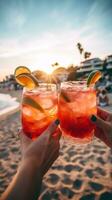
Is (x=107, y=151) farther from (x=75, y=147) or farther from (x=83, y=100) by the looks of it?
(x=83, y=100)

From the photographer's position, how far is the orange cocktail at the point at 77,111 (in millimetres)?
1715

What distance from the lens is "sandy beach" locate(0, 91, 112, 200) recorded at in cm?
430

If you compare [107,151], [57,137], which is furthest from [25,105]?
[107,151]

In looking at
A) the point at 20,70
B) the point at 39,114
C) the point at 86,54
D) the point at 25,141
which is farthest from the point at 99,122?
the point at 86,54

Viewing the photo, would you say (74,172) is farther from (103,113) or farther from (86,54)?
(86,54)

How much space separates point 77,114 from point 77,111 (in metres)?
0.02

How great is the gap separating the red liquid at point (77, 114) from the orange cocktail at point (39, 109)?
10 cm

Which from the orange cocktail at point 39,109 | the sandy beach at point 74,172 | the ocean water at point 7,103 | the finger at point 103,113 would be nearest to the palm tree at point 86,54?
the ocean water at point 7,103

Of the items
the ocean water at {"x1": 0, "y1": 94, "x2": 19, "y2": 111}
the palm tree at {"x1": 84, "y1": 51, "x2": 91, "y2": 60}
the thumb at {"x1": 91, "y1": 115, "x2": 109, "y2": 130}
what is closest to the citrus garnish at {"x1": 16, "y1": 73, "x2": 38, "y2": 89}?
the thumb at {"x1": 91, "y1": 115, "x2": 109, "y2": 130}

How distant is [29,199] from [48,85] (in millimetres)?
871

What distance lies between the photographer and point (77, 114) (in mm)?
1711

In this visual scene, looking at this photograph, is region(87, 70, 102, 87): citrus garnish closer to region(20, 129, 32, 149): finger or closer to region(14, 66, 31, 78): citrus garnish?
region(14, 66, 31, 78): citrus garnish

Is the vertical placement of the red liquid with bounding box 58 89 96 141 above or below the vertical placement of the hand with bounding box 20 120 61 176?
above

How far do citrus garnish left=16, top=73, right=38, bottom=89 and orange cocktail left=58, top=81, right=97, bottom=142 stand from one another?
25 cm
